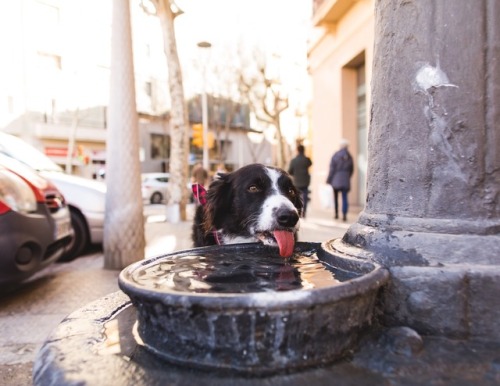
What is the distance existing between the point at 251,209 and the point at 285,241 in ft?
1.41

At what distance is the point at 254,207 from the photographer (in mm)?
2775

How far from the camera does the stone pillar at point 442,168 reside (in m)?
1.45

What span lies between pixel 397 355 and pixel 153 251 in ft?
17.6

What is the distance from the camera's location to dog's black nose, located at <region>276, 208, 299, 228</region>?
2.57 m

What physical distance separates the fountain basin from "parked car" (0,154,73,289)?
2573 mm

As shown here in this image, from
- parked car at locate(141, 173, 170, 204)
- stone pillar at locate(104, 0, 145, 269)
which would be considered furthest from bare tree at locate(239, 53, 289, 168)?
stone pillar at locate(104, 0, 145, 269)

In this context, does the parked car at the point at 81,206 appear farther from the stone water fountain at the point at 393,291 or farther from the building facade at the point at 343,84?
the building facade at the point at 343,84

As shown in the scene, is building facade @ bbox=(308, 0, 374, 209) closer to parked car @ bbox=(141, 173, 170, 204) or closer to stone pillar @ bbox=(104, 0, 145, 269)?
stone pillar @ bbox=(104, 0, 145, 269)

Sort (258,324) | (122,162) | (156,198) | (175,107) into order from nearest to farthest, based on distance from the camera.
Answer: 1. (258,324)
2. (122,162)
3. (175,107)
4. (156,198)

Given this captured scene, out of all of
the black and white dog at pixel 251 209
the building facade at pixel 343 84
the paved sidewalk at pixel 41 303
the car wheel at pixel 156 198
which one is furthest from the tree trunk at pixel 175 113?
the car wheel at pixel 156 198

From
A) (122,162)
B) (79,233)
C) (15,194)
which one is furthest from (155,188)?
(15,194)

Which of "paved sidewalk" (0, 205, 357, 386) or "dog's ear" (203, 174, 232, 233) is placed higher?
"dog's ear" (203, 174, 232, 233)

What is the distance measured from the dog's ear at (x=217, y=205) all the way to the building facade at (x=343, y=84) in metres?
8.68

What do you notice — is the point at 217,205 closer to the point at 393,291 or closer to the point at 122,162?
the point at 393,291
